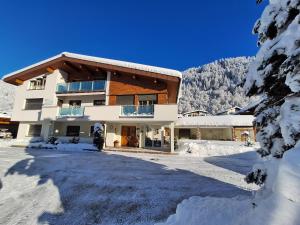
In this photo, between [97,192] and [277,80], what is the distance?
5795 mm

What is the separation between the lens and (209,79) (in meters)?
106

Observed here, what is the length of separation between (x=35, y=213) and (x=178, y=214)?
382 centimetres

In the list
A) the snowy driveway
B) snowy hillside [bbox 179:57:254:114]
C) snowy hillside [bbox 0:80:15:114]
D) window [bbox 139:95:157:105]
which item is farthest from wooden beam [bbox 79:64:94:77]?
snowy hillside [bbox 0:80:15:114]

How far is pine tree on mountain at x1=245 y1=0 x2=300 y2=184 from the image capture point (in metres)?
2.70

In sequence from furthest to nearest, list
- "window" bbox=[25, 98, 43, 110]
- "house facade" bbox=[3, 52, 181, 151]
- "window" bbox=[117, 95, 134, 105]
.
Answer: "window" bbox=[25, 98, 43, 110] → "window" bbox=[117, 95, 134, 105] → "house facade" bbox=[3, 52, 181, 151]

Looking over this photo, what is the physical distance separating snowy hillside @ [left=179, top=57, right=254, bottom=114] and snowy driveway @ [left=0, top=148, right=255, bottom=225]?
72.3 m

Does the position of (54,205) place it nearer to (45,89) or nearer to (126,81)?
(126,81)

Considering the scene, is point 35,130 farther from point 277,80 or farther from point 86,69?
point 277,80

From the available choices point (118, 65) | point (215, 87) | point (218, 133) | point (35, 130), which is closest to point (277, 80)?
point (118, 65)

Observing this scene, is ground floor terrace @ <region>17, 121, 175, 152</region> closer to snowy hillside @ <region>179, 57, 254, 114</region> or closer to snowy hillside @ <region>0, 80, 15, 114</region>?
snowy hillside @ <region>179, 57, 254, 114</region>

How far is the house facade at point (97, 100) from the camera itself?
1900 centimetres

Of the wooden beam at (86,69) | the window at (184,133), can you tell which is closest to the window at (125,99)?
the wooden beam at (86,69)

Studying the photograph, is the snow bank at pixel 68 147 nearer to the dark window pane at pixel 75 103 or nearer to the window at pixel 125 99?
the window at pixel 125 99

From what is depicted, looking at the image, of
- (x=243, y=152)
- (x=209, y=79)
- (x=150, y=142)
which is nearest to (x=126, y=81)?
(x=150, y=142)
